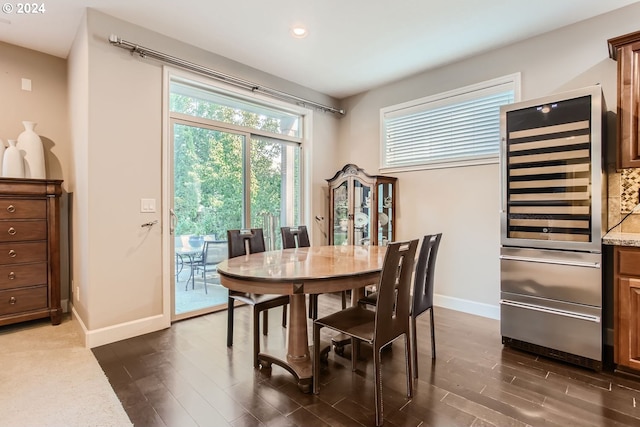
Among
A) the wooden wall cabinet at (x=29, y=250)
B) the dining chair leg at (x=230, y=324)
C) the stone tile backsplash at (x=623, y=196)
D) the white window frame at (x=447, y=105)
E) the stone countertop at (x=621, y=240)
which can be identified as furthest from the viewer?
the white window frame at (x=447, y=105)

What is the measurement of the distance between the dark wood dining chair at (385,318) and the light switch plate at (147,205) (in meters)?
2.02

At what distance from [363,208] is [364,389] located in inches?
95.3

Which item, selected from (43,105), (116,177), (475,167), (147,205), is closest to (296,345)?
(147,205)

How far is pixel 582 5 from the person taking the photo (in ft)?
8.62

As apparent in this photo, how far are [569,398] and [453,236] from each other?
1.94 metres

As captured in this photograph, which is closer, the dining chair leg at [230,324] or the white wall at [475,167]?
the dining chair leg at [230,324]

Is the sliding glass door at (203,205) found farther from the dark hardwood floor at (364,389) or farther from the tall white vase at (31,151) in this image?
the tall white vase at (31,151)

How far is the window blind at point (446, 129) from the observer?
3.45 m

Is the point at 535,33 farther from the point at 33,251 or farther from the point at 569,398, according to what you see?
the point at 33,251

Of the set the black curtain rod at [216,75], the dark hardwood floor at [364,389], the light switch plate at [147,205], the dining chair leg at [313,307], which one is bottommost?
the dark hardwood floor at [364,389]

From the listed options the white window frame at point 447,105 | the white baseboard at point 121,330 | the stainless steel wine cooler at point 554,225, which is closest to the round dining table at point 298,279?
the stainless steel wine cooler at point 554,225

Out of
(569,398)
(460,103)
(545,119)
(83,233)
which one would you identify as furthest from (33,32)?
(569,398)

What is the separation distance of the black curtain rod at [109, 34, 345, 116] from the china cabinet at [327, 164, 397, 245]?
1.06 meters

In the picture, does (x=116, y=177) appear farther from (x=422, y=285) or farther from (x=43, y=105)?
(x=422, y=285)
